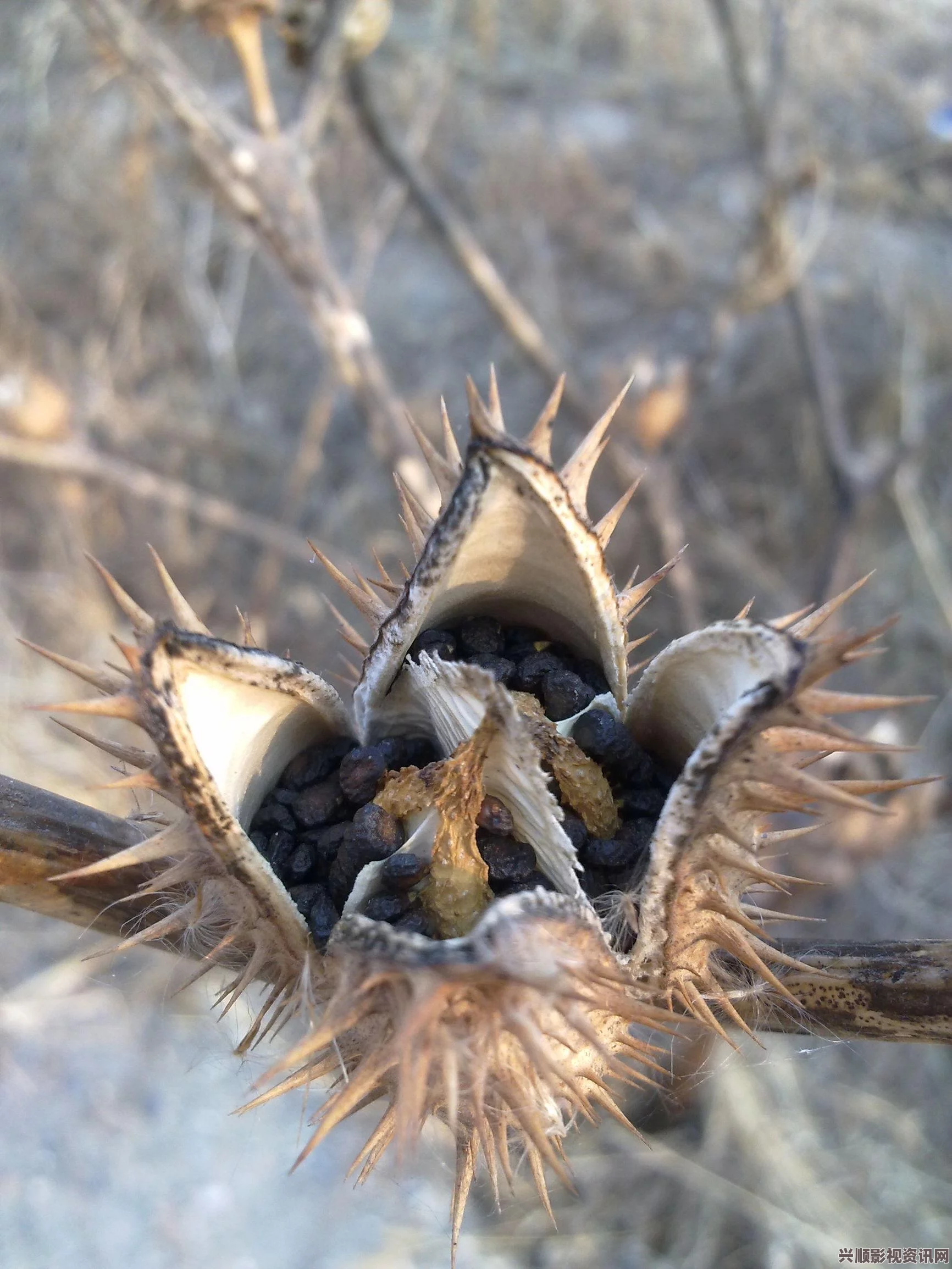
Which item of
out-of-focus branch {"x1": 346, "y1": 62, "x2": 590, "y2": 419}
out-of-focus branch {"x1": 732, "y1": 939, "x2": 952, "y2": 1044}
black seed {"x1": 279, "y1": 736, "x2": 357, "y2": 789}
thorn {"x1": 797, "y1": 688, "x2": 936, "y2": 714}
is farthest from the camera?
out-of-focus branch {"x1": 346, "y1": 62, "x2": 590, "y2": 419}

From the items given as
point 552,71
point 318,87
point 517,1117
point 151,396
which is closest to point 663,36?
point 552,71

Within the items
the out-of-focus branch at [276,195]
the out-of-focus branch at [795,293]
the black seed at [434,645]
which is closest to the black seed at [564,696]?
the black seed at [434,645]

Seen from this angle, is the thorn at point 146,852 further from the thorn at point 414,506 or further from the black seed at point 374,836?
the thorn at point 414,506

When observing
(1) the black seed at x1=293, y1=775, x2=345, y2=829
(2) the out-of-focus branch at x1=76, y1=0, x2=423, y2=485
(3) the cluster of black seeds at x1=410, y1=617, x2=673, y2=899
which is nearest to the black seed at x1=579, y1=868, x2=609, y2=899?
(3) the cluster of black seeds at x1=410, y1=617, x2=673, y2=899

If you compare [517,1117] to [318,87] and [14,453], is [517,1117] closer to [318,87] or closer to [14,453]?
[318,87]

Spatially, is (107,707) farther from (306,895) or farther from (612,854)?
(612,854)

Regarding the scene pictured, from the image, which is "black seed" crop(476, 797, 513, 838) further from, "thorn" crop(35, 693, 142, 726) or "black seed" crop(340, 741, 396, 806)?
"thorn" crop(35, 693, 142, 726)
